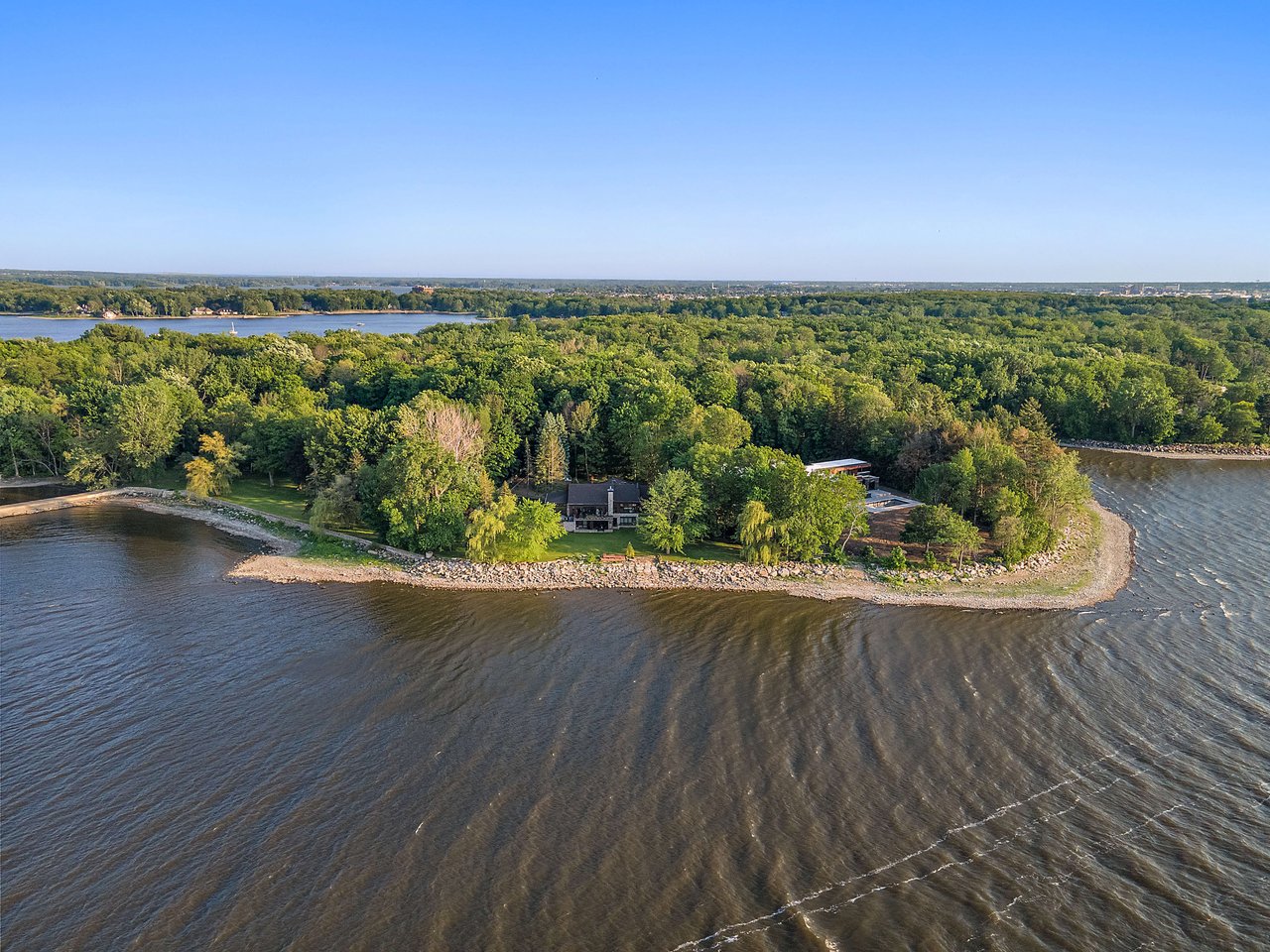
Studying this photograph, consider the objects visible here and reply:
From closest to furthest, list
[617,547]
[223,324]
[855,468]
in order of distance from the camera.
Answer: [617,547]
[855,468]
[223,324]

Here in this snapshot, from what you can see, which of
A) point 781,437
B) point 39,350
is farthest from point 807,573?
point 39,350

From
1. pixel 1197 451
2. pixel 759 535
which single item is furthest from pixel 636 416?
pixel 1197 451

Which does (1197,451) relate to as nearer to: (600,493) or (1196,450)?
(1196,450)

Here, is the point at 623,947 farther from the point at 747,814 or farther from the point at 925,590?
the point at 925,590

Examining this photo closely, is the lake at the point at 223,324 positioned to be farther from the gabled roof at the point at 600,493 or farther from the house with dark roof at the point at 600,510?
the house with dark roof at the point at 600,510

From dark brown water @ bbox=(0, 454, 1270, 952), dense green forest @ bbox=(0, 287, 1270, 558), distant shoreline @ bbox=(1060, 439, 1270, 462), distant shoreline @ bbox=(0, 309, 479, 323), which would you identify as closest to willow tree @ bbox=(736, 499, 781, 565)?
dense green forest @ bbox=(0, 287, 1270, 558)

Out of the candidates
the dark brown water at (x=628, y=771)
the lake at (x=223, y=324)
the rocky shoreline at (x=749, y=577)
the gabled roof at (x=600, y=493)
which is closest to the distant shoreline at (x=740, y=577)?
the rocky shoreline at (x=749, y=577)

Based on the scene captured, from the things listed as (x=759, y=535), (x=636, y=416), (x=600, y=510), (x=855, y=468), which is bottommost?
(x=600, y=510)
